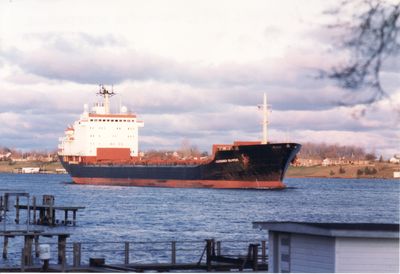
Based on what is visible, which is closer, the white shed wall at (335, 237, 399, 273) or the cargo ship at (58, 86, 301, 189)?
the white shed wall at (335, 237, 399, 273)

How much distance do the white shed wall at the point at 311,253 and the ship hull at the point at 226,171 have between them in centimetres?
7394

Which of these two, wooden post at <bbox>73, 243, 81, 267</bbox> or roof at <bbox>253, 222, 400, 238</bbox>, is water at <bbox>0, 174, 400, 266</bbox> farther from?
roof at <bbox>253, 222, 400, 238</bbox>

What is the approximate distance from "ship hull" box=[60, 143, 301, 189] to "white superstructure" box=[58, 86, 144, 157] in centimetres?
1157

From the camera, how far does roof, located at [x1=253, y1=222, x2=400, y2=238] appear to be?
14.5m

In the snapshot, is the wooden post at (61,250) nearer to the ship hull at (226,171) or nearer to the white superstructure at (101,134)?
the ship hull at (226,171)

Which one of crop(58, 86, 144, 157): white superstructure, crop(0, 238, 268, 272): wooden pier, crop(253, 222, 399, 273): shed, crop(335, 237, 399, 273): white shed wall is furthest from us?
crop(58, 86, 144, 157): white superstructure

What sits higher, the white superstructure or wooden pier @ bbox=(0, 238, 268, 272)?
the white superstructure

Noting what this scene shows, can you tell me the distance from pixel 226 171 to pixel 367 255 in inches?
3135

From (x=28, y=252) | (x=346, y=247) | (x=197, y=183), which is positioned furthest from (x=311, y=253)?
(x=197, y=183)

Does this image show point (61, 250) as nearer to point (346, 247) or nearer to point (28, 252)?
point (28, 252)

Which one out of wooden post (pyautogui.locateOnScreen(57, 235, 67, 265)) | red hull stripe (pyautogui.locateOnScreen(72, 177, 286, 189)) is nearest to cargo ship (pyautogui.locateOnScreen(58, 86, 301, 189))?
red hull stripe (pyautogui.locateOnScreen(72, 177, 286, 189))

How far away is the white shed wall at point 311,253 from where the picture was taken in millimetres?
15016

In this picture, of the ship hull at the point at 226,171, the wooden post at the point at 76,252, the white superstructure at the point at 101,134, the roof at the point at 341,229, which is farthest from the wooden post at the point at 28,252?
the white superstructure at the point at 101,134

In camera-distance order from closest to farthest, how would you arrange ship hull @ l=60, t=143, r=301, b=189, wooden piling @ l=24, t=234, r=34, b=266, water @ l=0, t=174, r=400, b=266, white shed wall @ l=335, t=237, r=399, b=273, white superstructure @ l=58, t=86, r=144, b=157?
white shed wall @ l=335, t=237, r=399, b=273, wooden piling @ l=24, t=234, r=34, b=266, water @ l=0, t=174, r=400, b=266, ship hull @ l=60, t=143, r=301, b=189, white superstructure @ l=58, t=86, r=144, b=157
